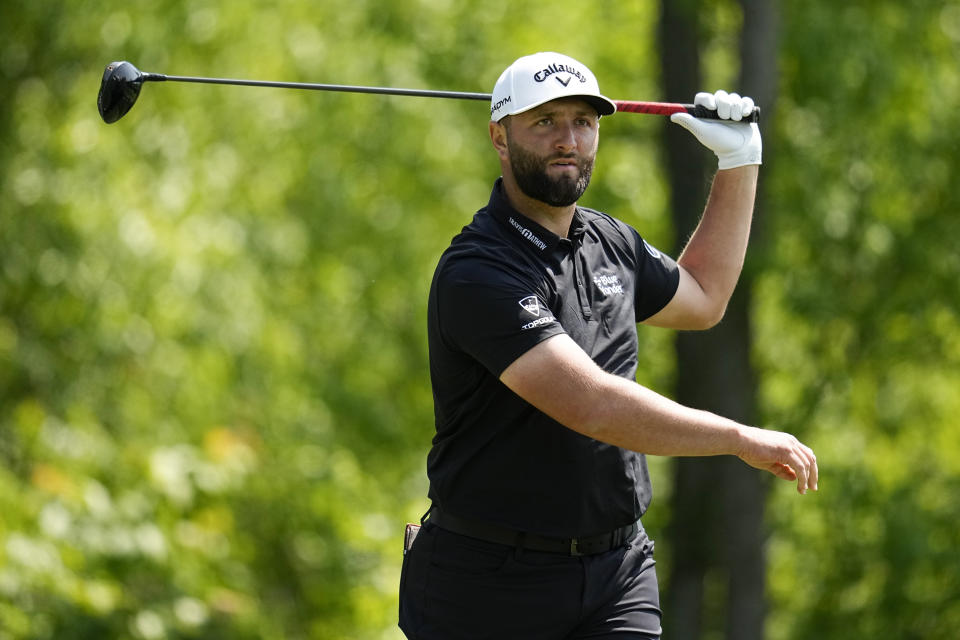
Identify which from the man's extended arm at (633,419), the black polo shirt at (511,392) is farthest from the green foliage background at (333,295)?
the man's extended arm at (633,419)

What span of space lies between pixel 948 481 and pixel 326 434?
584cm

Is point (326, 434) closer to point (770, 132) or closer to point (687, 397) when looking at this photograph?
point (687, 397)

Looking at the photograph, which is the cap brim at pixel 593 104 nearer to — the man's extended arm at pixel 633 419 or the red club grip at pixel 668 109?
the red club grip at pixel 668 109

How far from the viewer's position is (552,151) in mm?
3600

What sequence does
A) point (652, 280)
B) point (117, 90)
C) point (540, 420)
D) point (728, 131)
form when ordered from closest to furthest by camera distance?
point (540, 420) → point (652, 280) → point (728, 131) → point (117, 90)

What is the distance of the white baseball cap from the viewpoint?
11.7 feet

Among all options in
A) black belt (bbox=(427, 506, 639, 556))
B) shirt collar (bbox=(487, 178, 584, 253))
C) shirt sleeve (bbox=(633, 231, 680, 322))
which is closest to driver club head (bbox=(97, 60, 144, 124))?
shirt collar (bbox=(487, 178, 584, 253))

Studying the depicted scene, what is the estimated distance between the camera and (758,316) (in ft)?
44.5

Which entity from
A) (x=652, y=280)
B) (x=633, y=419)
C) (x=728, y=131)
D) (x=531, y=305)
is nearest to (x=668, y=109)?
(x=728, y=131)

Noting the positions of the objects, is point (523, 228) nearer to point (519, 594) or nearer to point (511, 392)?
point (511, 392)

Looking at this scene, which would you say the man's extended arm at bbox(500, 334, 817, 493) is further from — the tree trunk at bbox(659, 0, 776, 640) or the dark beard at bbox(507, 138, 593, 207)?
the tree trunk at bbox(659, 0, 776, 640)

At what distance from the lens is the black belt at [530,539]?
11.5 feet

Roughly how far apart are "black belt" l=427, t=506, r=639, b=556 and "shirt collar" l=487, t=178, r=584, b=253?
2.28 feet

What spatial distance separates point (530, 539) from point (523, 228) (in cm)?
77
